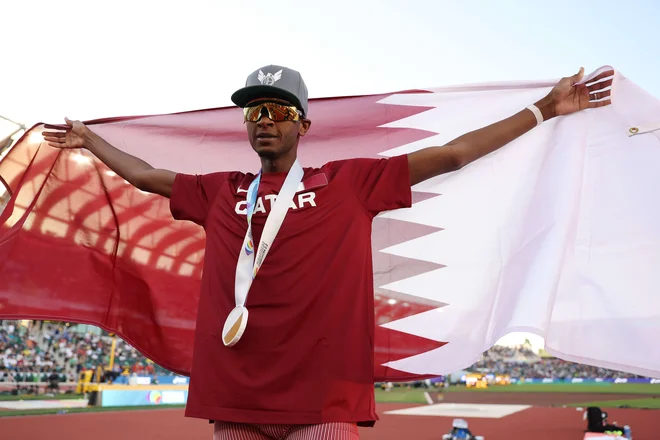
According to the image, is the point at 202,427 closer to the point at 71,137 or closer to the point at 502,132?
the point at 71,137

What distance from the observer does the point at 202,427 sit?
17844 mm

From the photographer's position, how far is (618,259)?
3.34 meters

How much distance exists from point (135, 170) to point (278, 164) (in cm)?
93

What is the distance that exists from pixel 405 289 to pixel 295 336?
152cm

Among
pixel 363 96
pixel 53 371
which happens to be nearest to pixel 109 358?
pixel 53 371

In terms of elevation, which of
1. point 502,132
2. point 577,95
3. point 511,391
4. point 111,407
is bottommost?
point 111,407

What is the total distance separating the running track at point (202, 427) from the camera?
14.6 metres

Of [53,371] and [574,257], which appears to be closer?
[574,257]

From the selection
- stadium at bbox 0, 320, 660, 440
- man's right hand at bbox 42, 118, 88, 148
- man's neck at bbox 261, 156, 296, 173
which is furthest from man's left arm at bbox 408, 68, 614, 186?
stadium at bbox 0, 320, 660, 440

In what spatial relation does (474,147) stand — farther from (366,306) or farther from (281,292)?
(281,292)

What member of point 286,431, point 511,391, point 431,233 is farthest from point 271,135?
point 511,391

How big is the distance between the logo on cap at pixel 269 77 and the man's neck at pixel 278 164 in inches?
12.5

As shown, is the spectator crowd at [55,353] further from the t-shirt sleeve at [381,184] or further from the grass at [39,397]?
the t-shirt sleeve at [381,184]

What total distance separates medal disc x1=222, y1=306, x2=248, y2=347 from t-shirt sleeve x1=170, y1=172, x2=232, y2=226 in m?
0.70
